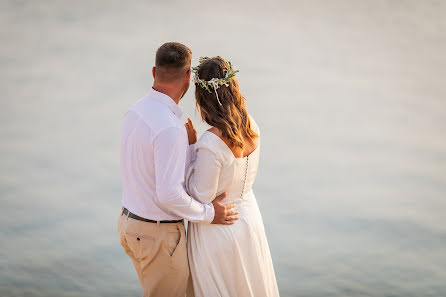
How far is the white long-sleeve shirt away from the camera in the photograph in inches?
115

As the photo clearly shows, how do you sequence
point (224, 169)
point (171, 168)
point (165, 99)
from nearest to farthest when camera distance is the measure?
point (171, 168), point (165, 99), point (224, 169)

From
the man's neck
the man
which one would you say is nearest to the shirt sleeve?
the man

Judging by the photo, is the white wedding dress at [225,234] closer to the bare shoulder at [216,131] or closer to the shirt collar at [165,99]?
the bare shoulder at [216,131]

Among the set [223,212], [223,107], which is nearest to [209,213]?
[223,212]

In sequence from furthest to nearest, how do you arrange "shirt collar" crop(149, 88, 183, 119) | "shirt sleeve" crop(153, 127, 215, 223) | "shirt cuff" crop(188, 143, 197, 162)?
"shirt cuff" crop(188, 143, 197, 162) < "shirt collar" crop(149, 88, 183, 119) < "shirt sleeve" crop(153, 127, 215, 223)

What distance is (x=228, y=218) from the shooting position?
10.6 feet

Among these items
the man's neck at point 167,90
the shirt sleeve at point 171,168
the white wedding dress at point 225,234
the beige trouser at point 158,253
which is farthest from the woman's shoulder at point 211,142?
the beige trouser at point 158,253

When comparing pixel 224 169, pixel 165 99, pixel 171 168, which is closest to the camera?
pixel 171 168

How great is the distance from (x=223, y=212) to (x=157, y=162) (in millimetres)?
495

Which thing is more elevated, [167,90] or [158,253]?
[167,90]

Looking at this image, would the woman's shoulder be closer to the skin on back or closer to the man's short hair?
the skin on back

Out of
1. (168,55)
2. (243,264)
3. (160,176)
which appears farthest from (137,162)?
(243,264)

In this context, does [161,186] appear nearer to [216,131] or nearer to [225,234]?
[216,131]

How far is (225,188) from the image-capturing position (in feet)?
10.5
